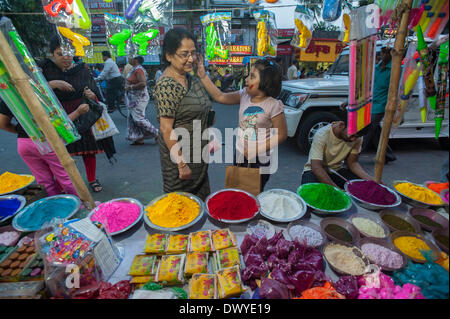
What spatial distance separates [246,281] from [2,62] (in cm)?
178

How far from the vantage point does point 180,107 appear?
178cm

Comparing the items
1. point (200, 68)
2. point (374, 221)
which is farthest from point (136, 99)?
point (374, 221)

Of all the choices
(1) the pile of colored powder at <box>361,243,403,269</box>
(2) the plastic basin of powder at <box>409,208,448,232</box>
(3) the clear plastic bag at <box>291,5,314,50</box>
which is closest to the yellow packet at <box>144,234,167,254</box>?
(1) the pile of colored powder at <box>361,243,403,269</box>

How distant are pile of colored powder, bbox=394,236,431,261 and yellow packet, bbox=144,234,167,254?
4.56 feet

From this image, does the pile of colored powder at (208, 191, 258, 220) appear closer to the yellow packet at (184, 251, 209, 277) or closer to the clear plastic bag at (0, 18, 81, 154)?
the yellow packet at (184, 251, 209, 277)

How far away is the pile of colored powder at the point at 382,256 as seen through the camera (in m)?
1.24

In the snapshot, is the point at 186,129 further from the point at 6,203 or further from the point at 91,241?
the point at 6,203

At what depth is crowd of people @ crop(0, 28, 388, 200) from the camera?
5.71 feet

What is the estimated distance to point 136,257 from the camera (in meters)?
1.29

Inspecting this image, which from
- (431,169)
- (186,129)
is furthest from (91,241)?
(431,169)

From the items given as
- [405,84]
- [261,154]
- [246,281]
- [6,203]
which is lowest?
[246,281]

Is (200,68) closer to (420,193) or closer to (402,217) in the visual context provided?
(402,217)

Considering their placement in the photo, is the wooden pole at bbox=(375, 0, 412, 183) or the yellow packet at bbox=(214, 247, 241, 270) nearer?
the yellow packet at bbox=(214, 247, 241, 270)

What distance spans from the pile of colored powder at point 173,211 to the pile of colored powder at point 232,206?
0.13m
